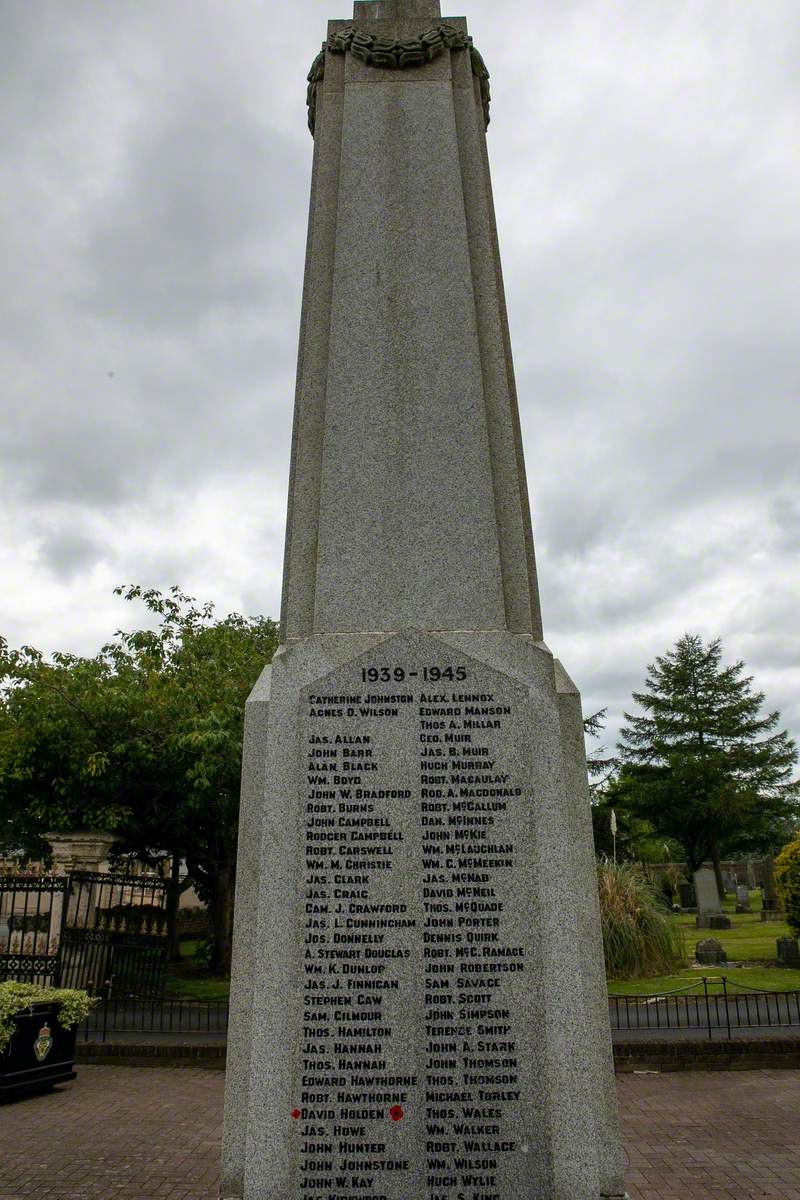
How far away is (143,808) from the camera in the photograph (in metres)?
15.9

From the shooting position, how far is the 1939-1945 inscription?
396 cm

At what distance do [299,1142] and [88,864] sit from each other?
40.7ft

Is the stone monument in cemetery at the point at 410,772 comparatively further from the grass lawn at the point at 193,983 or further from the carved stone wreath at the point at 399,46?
the grass lawn at the point at 193,983

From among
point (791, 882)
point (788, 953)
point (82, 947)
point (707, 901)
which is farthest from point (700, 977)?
point (707, 901)

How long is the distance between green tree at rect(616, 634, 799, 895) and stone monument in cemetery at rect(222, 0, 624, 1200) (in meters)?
48.7

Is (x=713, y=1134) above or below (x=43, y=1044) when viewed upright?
below

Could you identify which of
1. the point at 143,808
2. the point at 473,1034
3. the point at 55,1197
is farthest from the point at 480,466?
the point at 143,808

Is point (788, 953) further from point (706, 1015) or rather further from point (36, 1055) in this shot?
point (36, 1055)

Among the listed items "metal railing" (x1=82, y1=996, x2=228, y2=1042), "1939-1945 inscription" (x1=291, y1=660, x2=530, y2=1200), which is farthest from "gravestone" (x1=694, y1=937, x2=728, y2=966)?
"1939-1945 inscription" (x1=291, y1=660, x2=530, y2=1200)

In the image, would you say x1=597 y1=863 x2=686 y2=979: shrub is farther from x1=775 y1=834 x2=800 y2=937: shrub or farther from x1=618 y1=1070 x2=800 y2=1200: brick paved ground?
x1=618 y1=1070 x2=800 y2=1200: brick paved ground

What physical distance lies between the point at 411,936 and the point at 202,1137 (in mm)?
5350

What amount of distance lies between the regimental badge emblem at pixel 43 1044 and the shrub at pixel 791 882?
15.1 m

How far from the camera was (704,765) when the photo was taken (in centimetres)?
5134

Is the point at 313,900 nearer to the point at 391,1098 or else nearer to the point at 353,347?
the point at 391,1098
